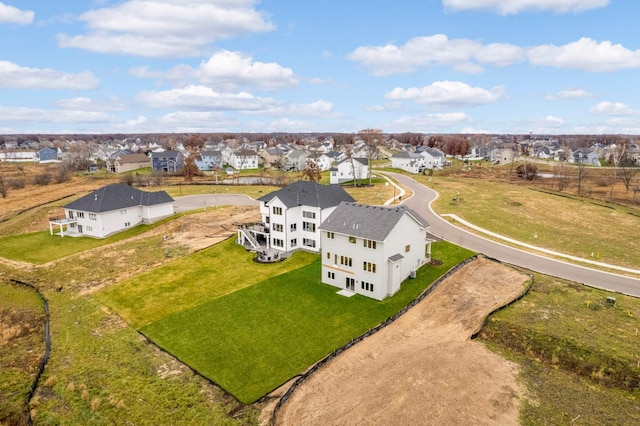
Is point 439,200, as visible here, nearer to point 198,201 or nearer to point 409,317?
point 409,317

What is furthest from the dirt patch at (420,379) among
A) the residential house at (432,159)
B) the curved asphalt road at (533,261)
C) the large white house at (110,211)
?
the residential house at (432,159)

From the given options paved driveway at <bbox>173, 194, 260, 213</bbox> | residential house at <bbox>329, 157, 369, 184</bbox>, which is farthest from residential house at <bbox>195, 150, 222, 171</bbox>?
residential house at <bbox>329, 157, 369, 184</bbox>

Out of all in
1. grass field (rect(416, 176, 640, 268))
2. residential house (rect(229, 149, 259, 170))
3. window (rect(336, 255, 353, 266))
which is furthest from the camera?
residential house (rect(229, 149, 259, 170))

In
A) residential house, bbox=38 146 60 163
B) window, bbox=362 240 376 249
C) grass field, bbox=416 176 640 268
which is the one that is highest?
residential house, bbox=38 146 60 163

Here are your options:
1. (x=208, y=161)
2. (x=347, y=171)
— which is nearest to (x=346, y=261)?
(x=347, y=171)

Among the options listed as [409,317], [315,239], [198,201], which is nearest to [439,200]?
[315,239]

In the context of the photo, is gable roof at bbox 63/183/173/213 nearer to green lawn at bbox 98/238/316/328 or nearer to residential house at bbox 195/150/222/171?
green lawn at bbox 98/238/316/328
